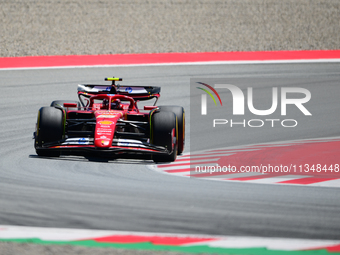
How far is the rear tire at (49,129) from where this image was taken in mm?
8391

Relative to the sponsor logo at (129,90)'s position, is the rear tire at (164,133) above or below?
below

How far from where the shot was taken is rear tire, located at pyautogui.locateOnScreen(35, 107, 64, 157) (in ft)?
27.5

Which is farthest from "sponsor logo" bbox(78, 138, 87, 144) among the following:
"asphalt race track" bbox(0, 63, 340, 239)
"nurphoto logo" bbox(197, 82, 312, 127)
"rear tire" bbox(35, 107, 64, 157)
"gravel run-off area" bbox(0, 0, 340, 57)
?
"gravel run-off area" bbox(0, 0, 340, 57)

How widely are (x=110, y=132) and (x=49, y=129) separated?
974mm

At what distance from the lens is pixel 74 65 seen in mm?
19141

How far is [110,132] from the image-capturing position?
8156 mm

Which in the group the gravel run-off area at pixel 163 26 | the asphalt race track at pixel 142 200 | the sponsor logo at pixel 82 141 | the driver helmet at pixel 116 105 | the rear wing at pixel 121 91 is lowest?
the asphalt race track at pixel 142 200

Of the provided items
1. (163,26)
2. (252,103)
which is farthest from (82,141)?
(163,26)

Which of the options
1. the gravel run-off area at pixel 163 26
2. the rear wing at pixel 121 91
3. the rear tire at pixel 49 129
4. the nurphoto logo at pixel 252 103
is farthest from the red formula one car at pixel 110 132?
the gravel run-off area at pixel 163 26

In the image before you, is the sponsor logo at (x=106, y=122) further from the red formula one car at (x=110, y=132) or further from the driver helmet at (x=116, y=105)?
the driver helmet at (x=116, y=105)

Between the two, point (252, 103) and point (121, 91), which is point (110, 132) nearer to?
point (121, 91)

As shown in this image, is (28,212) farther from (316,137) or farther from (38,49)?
(38,49)

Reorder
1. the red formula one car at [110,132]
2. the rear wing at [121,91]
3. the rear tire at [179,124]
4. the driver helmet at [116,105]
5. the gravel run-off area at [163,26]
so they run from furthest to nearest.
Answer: the gravel run-off area at [163,26] → the rear wing at [121,91] → the driver helmet at [116,105] → the rear tire at [179,124] → the red formula one car at [110,132]

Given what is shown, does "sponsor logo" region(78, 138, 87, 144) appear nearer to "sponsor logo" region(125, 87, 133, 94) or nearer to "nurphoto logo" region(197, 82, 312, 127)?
"sponsor logo" region(125, 87, 133, 94)
